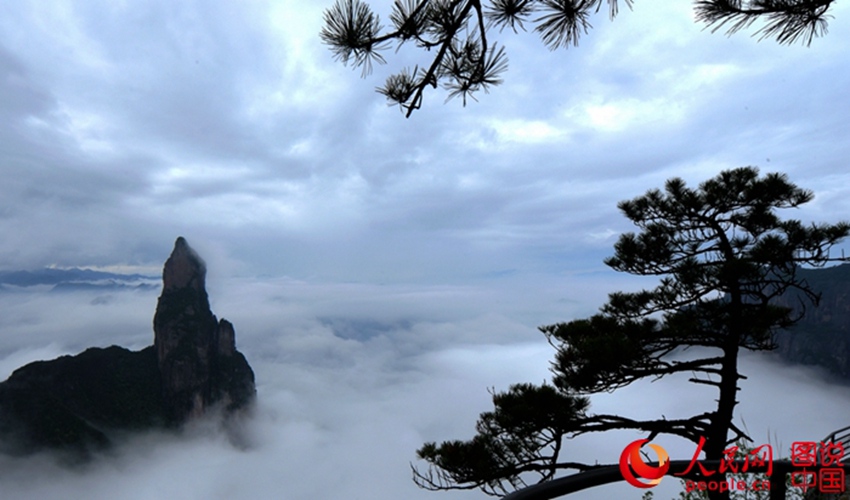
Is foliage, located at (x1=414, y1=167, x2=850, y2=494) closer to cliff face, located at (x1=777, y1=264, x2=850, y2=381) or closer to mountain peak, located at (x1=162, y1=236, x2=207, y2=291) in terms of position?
cliff face, located at (x1=777, y1=264, x2=850, y2=381)

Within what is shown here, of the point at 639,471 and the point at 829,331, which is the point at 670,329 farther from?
the point at 829,331

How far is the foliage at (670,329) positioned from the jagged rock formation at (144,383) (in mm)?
68266

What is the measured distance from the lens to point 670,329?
521 cm

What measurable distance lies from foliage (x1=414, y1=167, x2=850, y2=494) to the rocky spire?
70852 millimetres

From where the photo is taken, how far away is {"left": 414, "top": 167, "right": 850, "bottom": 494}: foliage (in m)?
5.09

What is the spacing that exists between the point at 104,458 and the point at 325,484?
53.6 metres

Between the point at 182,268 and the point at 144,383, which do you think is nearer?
the point at 144,383

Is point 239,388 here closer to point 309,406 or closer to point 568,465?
point 568,465

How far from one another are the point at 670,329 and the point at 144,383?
76430 mm

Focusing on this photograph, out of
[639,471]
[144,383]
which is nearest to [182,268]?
[144,383]

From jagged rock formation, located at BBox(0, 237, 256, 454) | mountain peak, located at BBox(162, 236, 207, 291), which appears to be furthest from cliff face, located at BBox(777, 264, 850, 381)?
mountain peak, located at BBox(162, 236, 207, 291)

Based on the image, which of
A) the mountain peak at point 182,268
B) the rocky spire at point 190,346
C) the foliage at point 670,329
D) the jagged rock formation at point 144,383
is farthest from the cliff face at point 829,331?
the mountain peak at point 182,268

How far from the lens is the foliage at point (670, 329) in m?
5.09

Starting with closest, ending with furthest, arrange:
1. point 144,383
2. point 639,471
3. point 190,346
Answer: point 639,471 < point 144,383 < point 190,346
